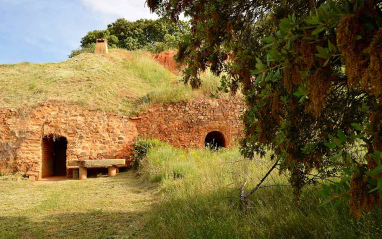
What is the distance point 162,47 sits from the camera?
26188mm

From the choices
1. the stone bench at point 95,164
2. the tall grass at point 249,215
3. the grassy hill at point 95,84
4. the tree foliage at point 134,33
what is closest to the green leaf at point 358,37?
the tall grass at point 249,215

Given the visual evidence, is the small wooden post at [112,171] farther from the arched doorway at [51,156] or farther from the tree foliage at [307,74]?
the tree foliage at [307,74]

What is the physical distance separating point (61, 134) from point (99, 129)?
63.0 inches

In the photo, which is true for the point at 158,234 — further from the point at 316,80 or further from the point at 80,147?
the point at 80,147

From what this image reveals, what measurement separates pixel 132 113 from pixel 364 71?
538 inches

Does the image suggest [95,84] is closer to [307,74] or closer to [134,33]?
[307,74]

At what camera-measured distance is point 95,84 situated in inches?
638

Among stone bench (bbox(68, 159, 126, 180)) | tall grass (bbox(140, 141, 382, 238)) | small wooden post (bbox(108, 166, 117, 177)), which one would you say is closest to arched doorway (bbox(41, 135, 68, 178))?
stone bench (bbox(68, 159, 126, 180))

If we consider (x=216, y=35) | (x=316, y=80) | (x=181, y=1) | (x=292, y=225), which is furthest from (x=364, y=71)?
(x=181, y=1)

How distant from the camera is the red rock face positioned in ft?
41.0

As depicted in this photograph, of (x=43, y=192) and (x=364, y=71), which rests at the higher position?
(x=364, y=71)

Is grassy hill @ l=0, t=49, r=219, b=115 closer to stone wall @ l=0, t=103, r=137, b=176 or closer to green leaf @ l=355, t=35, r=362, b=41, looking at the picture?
stone wall @ l=0, t=103, r=137, b=176

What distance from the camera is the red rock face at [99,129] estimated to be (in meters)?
12.5

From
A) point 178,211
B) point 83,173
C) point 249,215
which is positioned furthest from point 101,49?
point 249,215
